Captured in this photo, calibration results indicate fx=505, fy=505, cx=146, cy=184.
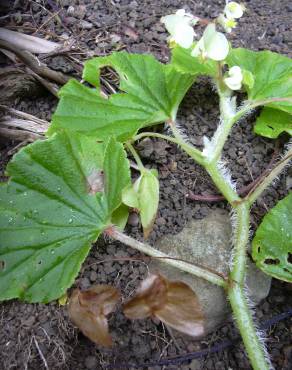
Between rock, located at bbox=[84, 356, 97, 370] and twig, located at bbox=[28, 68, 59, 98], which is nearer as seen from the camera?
rock, located at bbox=[84, 356, 97, 370]

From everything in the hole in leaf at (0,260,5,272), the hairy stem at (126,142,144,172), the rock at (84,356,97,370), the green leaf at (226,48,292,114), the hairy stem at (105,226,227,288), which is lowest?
the rock at (84,356,97,370)

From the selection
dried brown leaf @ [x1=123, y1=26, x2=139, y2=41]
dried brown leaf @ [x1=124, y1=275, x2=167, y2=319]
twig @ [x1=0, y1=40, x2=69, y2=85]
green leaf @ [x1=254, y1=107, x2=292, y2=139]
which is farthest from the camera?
dried brown leaf @ [x1=123, y1=26, x2=139, y2=41]

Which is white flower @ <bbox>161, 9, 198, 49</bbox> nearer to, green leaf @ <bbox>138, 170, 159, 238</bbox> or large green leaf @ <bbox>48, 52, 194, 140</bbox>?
large green leaf @ <bbox>48, 52, 194, 140</bbox>

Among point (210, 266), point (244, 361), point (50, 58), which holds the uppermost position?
point (50, 58)

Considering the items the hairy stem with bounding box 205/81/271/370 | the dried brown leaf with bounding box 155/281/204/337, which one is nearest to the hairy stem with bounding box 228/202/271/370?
the hairy stem with bounding box 205/81/271/370

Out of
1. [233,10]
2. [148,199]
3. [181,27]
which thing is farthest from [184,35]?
[148,199]

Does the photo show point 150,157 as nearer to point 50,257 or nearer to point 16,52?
point 50,257

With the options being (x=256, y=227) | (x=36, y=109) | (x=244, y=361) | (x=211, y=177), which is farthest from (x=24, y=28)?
(x=244, y=361)

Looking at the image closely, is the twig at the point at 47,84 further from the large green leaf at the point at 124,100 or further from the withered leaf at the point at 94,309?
the withered leaf at the point at 94,309
